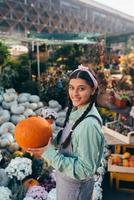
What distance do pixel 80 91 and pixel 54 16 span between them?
47.9 m

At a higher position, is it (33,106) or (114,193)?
(33,106)

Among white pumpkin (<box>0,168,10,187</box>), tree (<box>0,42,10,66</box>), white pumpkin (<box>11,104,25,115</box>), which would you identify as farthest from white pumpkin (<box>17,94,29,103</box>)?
white pumpkin (<box>0,168,10,187</box>)

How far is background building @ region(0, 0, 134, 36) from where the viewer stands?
4111 cm

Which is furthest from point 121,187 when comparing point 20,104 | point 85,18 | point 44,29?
point 85,18

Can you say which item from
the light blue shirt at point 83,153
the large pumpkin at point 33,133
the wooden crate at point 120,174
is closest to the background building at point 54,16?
the wooden crate at point 120,174

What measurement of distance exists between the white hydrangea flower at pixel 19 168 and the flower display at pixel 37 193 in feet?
0.72

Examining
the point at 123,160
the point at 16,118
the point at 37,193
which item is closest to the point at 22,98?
the point at 16,118

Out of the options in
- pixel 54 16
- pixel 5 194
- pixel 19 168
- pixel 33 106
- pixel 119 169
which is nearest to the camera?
pixel 5 194

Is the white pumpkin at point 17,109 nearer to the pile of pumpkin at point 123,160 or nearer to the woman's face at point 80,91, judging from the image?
the pile of pumpkin at point 123,160

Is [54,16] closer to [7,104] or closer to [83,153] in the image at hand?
[7,104]

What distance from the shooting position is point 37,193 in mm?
3867

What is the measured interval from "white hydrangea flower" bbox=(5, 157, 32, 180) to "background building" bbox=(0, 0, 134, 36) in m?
30.0

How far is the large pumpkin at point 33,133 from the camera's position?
7.51ft

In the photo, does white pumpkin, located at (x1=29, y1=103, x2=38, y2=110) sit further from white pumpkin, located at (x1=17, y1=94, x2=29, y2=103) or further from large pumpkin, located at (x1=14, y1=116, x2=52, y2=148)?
large pumpkin, located at (x1=14, y1=116, x2=52, y2=148)
